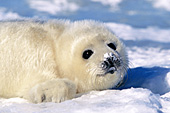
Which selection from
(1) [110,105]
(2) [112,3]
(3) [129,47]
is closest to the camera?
(1) [110,105]

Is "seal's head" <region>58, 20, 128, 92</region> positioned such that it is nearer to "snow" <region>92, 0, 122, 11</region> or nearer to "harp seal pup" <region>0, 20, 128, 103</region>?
"harp seal pup" <region>0, 20, 128, 103</region>

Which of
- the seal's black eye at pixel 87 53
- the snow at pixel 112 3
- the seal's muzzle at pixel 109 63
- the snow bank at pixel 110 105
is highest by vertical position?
the snow at pixel 112 3

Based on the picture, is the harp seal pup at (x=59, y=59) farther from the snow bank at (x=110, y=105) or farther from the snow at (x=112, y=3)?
the snow at (x=112, y=3)

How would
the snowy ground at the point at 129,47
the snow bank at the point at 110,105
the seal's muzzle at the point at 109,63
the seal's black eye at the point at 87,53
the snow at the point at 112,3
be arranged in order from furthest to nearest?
1. the snow at the point at 112,3
2. the seal's black eye at the point at 87,53
3. the seal's muzzle at the point at 109,63
4. the snowy ground at the point at 129,47
5. the snow bank at the point at 110,105

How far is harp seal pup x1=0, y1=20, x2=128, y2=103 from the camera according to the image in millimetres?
3291

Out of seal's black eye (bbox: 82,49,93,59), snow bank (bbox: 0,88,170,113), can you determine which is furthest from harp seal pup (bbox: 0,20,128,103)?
snow bank (bbox: 0,88,170,113)

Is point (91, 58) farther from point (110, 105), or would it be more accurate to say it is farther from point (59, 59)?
point (110, 105)

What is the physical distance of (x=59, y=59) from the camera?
3434mm

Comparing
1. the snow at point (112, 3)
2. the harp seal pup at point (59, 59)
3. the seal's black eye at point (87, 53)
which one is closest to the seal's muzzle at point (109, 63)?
the harp seal pup at point (59, 59)

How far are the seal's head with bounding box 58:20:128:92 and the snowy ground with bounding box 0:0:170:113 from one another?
0.48 ft

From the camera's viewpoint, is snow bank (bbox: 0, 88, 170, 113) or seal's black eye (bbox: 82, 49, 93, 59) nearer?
snow bank (bbox: 0, 88, 170, 113)

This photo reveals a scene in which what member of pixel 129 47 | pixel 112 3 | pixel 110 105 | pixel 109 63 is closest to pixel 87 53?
pixel 109 63

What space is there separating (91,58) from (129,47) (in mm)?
4638

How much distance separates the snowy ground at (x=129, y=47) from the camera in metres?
2.58
